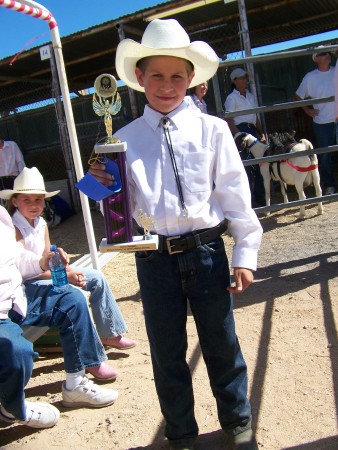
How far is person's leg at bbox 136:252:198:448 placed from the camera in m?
1.99

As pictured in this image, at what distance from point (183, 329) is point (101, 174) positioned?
76cm

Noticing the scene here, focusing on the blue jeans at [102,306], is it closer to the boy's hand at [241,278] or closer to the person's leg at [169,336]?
the person's leg at [169,336]

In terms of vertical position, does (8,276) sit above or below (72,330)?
above

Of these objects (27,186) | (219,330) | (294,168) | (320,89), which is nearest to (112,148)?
(219,330)

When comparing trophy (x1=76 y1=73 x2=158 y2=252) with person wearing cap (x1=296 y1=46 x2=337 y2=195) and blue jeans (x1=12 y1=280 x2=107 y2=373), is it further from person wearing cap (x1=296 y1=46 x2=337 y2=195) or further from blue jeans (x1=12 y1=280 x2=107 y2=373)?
person wearing cap (x1=296 y1=46 x2=337 y2=195)

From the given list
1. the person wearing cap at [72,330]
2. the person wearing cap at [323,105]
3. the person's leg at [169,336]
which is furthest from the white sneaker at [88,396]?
the person wearing cap at [323,105]

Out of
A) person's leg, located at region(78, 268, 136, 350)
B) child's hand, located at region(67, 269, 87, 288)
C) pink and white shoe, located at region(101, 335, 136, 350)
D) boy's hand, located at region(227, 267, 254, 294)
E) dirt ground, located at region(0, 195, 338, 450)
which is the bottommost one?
dirt ground, located at region(0, 195, 338, 450)

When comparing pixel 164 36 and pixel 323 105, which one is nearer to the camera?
pixel 164 36

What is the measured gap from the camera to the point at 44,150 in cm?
1214

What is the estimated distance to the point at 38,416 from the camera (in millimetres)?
2438

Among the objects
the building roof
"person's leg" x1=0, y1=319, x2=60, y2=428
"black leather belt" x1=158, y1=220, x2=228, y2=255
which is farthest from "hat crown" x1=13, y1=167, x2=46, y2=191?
the building roof

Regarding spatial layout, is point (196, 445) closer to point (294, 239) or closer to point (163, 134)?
point (163, 134)

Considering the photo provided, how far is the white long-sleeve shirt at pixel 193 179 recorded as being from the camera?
6.42 feet

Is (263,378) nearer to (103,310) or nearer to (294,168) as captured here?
(103,310)
